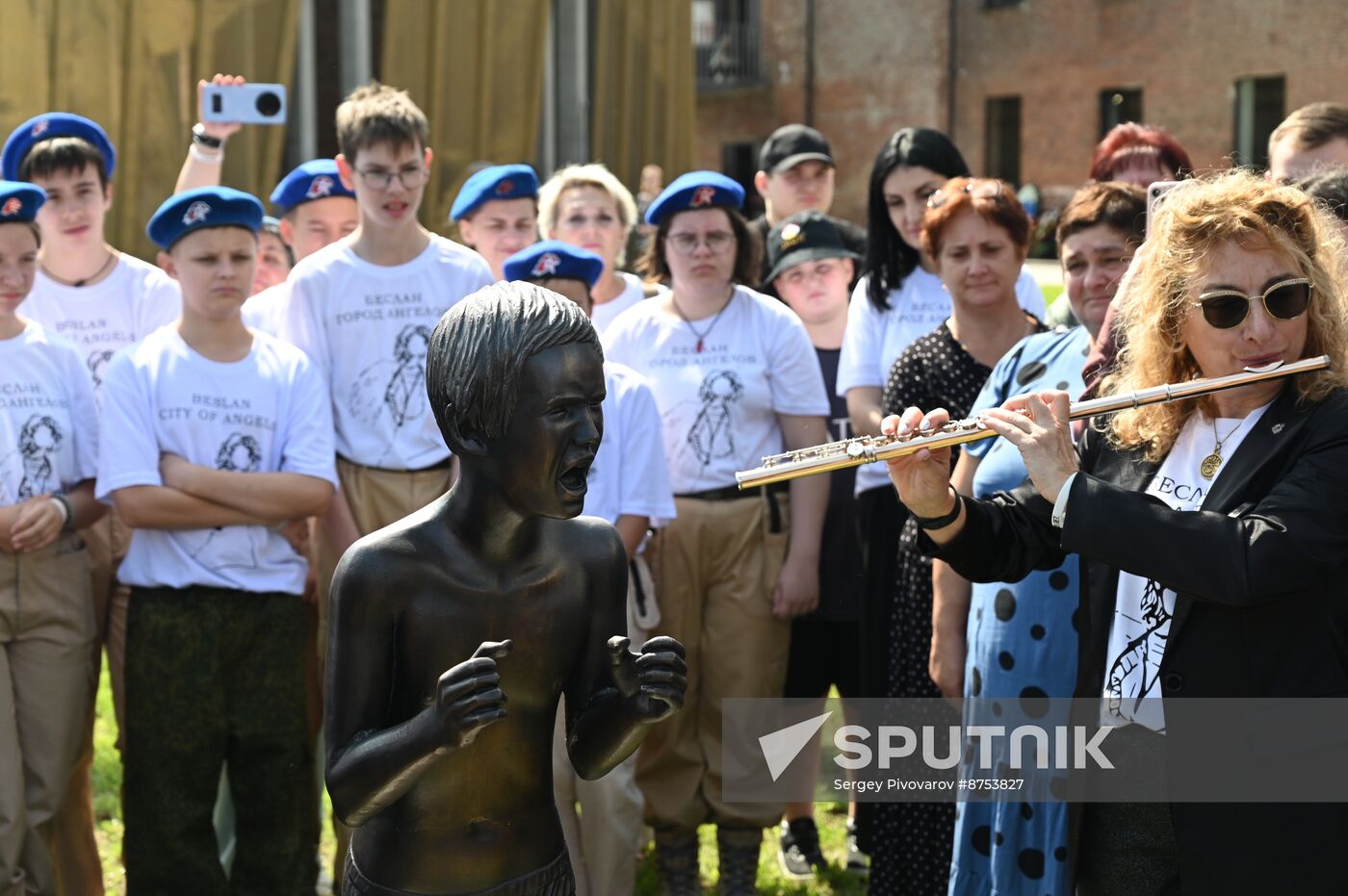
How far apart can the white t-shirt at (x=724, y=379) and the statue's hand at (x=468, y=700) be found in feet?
9.49

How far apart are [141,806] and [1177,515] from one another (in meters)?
3.07

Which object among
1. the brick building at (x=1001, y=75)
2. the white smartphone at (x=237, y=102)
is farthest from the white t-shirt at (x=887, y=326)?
the brick building at (x=1001, y=75)

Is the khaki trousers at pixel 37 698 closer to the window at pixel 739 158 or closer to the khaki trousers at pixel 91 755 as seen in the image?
the khaki trousers at pixel 91 755

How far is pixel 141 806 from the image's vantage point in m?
4.38

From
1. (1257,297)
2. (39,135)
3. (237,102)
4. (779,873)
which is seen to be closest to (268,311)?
(237,102)

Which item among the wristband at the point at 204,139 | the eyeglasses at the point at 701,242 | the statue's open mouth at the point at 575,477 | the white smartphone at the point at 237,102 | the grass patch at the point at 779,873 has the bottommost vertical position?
the grass patch at the point at 779,873

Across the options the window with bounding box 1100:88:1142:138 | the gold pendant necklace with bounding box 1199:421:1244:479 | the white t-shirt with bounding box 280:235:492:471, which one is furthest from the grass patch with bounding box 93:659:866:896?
the window with bounding box 1100:88:1142:138

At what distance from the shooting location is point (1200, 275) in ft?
9.70

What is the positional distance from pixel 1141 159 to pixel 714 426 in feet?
6.16

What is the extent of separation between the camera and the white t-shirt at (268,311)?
496 centimetres

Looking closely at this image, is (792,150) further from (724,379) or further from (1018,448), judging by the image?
(1018,448)

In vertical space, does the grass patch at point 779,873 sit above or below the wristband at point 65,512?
below

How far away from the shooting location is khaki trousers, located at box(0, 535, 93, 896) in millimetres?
4258

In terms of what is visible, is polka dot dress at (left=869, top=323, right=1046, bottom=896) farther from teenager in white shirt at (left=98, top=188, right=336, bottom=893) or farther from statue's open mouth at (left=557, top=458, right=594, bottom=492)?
statue's open mouth at (left=557, top=458, right=594, bottom=492)
